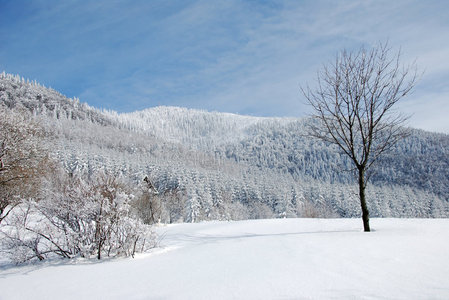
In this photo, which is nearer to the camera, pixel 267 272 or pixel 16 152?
pixel 267 272

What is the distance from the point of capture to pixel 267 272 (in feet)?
13.5

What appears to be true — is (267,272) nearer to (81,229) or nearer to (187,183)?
(81,229)

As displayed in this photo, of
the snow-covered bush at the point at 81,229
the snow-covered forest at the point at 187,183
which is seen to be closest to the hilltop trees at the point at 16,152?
the snow-covered forest at the point at 187,183

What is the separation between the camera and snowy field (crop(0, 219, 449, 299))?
10.9ft

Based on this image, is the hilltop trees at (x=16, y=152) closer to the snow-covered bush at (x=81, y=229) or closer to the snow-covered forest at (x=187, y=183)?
the snow-covered forest at (x=187, y=183)

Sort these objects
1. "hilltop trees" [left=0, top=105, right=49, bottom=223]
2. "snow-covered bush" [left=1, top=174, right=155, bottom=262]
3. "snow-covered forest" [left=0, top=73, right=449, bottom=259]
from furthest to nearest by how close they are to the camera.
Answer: "hilltop trees" [left=0, top=105, right=49, bottom=223] < "snow-covered forest" [left=0, top=73, right=449, bottom=259] < "snow-covered bush" [left=1, top=174, right=155, bottom=262]

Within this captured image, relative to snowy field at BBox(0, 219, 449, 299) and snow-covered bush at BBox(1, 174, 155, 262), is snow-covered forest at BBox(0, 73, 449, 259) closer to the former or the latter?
snow-covered bush at BBox(1, 174, 155, 262)

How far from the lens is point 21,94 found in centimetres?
18150

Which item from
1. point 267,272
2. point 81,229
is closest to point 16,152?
point 81,229

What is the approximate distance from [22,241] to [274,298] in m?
6.65

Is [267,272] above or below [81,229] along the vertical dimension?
below

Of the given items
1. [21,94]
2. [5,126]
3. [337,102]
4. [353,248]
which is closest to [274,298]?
[353,248]

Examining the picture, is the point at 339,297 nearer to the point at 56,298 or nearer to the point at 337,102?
the point at 56,298

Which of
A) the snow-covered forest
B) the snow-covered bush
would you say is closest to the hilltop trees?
the snow-covered forest
